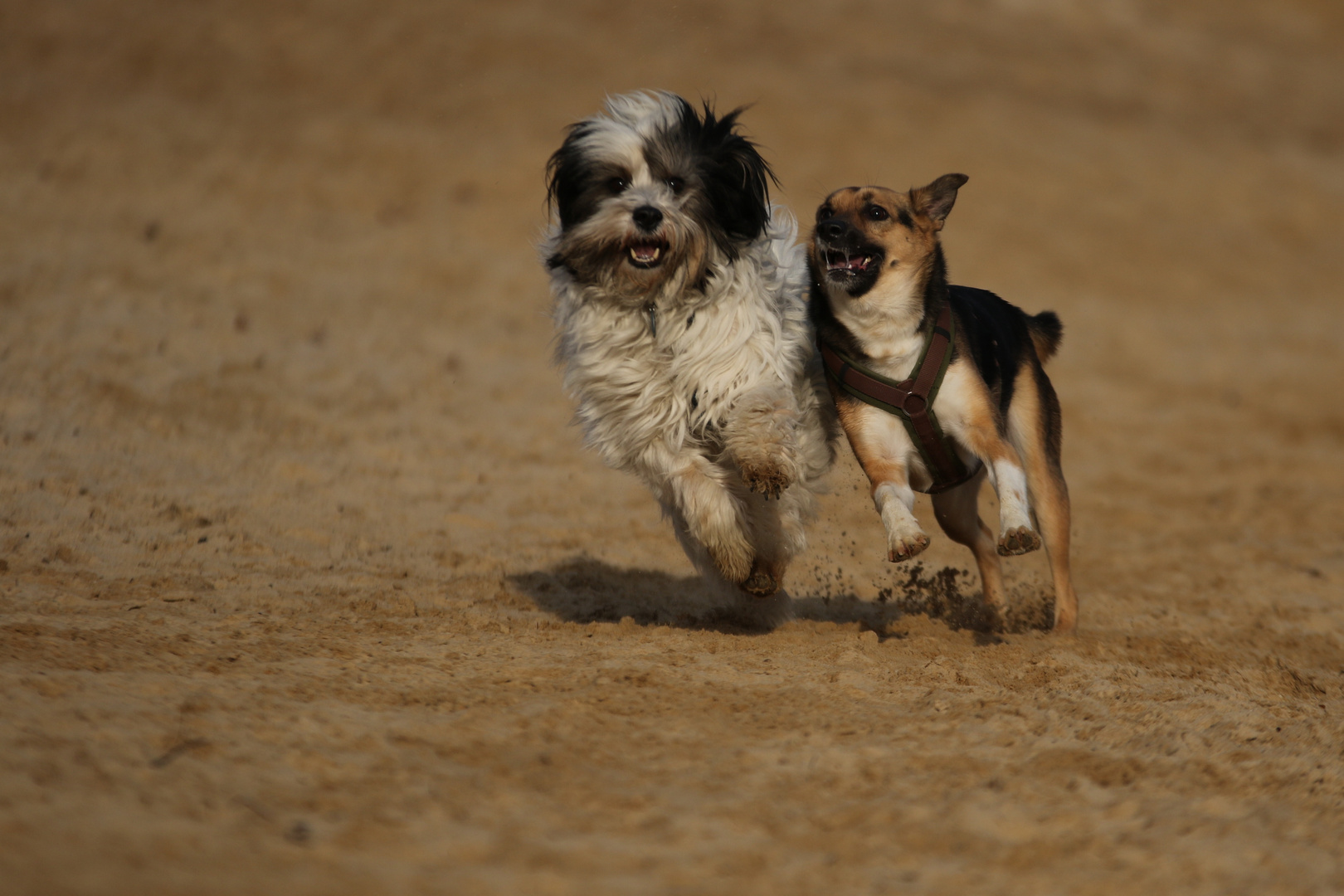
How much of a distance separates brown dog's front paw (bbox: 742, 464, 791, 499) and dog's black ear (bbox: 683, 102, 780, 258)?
874 millimetres

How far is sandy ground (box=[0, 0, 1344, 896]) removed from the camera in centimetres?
298

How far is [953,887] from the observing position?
2.75m

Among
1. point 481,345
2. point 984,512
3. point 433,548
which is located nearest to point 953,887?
point 433,548

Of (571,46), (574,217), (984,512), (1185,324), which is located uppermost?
(571,46)

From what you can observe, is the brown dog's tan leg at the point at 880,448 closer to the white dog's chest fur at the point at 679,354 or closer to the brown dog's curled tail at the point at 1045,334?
the white dog's chest fur at the point at 679,354

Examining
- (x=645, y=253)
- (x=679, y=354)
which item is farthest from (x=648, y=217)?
(x=679, y=354)

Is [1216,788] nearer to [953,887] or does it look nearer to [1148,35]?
[953,887]

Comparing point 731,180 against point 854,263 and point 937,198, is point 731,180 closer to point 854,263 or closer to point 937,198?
point 854,263

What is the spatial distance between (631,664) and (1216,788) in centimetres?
195

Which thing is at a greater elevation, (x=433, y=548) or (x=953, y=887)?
(x=433, y=548)

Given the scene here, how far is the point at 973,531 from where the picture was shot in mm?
5754

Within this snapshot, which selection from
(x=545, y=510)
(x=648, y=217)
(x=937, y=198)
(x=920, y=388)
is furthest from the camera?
(x=545, y=510)

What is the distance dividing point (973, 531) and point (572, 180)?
8.36 feet

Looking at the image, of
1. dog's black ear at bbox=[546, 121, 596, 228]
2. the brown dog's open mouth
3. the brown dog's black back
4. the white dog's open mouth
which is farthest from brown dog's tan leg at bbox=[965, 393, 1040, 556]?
dog's black ear at bbox=[546, 121, 596, 228]
